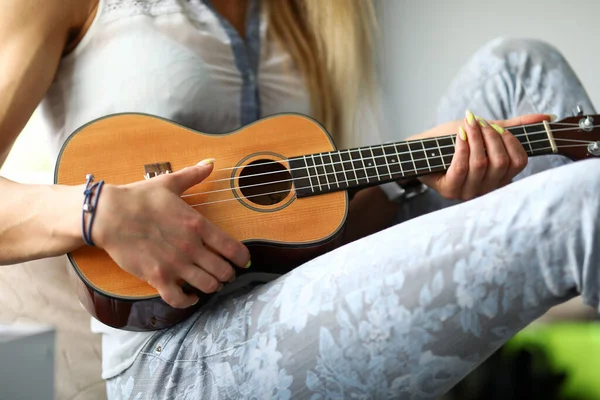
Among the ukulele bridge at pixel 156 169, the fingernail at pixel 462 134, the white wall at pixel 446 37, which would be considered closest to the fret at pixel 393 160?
the fingernail at pixel 462 134

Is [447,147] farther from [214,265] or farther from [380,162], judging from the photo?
[214,265]

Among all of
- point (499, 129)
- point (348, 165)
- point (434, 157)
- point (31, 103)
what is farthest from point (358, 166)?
point (31, 103)

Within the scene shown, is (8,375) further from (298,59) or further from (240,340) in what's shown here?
(298,59)

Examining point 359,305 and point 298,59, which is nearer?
point 359,305

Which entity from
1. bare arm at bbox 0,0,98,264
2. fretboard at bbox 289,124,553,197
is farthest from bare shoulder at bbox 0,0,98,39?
fretboard at bbox 289,124,553,197

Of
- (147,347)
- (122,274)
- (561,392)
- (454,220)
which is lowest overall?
(561,392)

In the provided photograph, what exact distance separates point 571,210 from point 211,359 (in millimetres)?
443

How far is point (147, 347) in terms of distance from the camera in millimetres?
788

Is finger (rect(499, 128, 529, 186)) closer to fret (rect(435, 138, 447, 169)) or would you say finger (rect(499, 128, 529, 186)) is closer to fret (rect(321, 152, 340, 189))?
fret (rect(435, 138, 447, 169))

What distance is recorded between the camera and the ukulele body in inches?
30.4

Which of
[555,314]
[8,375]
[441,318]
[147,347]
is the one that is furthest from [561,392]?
[8,375]

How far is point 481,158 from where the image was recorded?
0.89m

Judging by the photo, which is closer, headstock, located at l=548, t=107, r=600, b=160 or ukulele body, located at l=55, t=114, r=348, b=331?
ukulele body, located at l=55, t=114, r=348, b=331

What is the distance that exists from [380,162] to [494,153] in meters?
0.17
